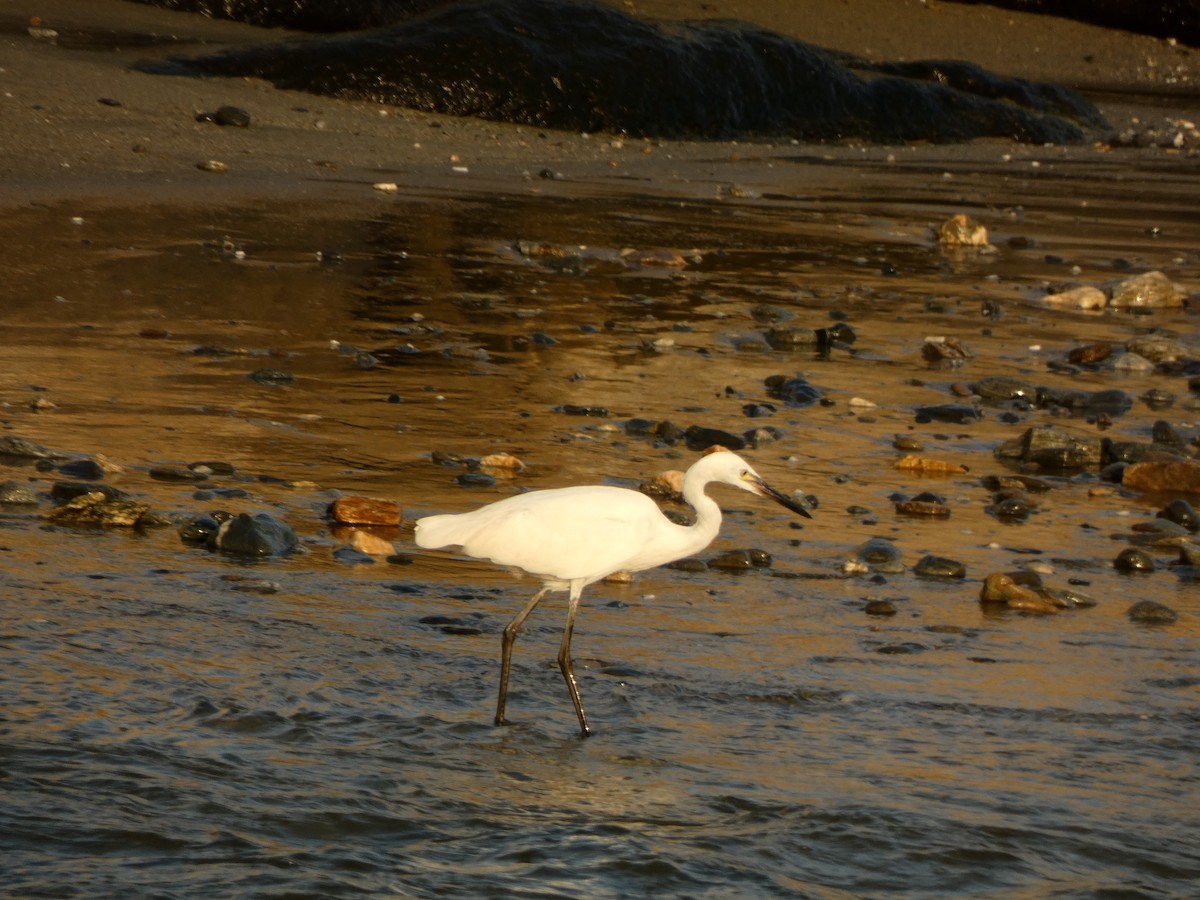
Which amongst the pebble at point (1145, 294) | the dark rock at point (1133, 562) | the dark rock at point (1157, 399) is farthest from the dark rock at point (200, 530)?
the pebble at point (1145, 294)

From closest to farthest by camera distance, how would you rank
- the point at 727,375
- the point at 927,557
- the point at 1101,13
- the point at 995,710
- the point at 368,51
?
the point at 995,710 → the point at 927,557 → the point at 727,375 → the point at 368,51 → the point at 1101,13

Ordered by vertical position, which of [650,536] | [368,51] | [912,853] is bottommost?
[912,853]

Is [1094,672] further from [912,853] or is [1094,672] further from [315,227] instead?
[315,227]

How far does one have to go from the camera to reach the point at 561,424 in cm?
781

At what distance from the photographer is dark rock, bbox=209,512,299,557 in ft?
19.0

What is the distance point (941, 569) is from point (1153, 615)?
0.75 m

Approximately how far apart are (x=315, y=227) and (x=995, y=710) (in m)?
8.19

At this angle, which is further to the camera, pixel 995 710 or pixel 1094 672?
pixel 1094 672

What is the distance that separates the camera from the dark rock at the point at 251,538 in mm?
5785

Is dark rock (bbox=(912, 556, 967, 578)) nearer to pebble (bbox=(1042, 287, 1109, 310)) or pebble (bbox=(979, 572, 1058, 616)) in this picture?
pebble (bbox=(979, 572, 1058, 616))

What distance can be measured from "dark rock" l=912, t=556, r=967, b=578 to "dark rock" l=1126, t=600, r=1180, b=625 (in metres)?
0.62

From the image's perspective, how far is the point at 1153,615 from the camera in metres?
5.70

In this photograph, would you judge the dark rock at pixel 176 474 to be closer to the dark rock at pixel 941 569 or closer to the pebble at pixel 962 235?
the dark rock at pixel 941 569

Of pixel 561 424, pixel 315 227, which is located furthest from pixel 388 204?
pixel 561 424
